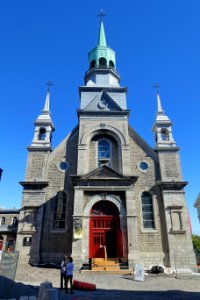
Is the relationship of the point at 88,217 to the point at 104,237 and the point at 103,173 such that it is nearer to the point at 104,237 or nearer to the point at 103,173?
the point at 104,237

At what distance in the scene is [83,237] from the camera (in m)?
16.8

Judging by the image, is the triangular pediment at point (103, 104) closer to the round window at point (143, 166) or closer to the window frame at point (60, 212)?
the round window at point (143, 166)

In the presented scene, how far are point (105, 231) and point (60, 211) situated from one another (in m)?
4.04

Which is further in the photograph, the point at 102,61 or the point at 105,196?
the point at 102,61

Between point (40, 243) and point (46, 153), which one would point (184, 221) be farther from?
point (46, 153)

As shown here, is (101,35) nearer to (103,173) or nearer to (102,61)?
(102,61)

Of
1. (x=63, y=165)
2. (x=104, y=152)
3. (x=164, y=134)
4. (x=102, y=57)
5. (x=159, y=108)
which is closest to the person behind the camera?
(x=63, y=165)

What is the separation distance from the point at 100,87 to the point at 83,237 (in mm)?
16025

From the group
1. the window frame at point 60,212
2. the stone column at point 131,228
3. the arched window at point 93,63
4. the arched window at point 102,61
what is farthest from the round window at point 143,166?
the arched window at point 93,63

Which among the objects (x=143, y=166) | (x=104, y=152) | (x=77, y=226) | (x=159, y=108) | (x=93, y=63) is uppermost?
(x=93, y=63)

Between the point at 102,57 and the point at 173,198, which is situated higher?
the point at 102,57

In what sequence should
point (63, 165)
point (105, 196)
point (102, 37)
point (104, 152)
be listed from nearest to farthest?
point (105, 196), point (63, 165), point (104, 152), point (102, 37)

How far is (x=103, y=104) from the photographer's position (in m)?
23.8

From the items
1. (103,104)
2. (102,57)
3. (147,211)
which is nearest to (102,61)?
(102,57)
